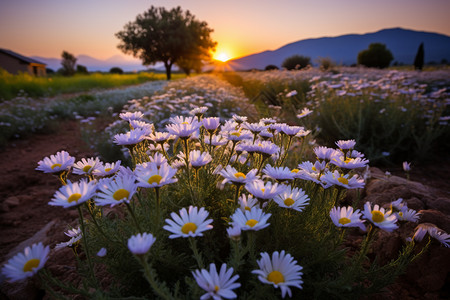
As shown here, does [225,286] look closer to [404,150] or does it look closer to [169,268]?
[169,268]

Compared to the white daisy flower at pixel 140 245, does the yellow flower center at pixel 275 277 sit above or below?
below

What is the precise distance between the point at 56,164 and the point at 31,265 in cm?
54

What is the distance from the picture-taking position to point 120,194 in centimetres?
97

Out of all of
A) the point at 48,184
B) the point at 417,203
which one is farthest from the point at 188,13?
the point at 417,203

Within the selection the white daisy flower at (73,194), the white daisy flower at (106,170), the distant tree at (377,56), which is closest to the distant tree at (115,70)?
the distant tree at (377,56)

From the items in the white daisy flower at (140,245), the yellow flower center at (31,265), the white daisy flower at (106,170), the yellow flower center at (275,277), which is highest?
the white daisy flower at (106,170)

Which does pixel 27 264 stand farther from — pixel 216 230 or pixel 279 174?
pixel 279 174

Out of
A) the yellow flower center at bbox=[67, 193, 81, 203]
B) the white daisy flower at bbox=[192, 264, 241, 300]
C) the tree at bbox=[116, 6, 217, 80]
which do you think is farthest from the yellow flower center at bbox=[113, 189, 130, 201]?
the tree at bbox=[116, 6, 217, 80]

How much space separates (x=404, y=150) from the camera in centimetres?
421

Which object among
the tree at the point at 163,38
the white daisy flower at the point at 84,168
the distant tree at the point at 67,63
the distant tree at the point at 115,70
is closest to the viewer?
the white daisy flower at the point at 84,168

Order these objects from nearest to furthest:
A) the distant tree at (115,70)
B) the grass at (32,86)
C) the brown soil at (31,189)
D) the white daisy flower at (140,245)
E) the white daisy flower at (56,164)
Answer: the white daisy flower at (140,245), the white daisy flower at (56,164), the brown soil at (31,189), the grass at (32,86), the distant tree at (115,70)

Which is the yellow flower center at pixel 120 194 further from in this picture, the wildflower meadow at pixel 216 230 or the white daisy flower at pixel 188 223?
the white daisy flower at pixel 188 223

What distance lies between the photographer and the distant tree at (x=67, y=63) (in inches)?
1491

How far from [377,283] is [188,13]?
36.2 metres
